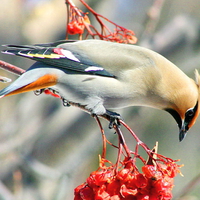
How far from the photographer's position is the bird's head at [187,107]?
2.75m

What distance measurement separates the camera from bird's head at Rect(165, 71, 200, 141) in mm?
2746

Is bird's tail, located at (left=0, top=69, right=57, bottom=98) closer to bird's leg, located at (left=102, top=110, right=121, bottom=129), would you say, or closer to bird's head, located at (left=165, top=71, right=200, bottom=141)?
bird's leg, located at (left=102, top=110, right=121, bottom=129)

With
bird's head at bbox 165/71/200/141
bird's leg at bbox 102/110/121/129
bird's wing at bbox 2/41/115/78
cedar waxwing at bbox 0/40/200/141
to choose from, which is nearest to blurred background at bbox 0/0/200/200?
bird's head at bbox 165/71/200/141

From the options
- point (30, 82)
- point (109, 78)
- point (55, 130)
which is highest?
point (30, 82)

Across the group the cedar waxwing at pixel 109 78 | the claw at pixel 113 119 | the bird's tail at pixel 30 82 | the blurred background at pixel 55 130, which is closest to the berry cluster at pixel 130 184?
the claw at pixel 113 119

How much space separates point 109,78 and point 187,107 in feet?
1.82

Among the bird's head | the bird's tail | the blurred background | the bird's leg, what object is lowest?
the blurred background

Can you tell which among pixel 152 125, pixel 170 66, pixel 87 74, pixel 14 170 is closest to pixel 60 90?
pixel 87 74

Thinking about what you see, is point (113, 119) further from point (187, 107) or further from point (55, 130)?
point (55, 130)

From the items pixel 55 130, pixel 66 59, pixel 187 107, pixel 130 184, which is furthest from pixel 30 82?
pixel 55 130

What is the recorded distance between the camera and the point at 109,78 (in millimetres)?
2674

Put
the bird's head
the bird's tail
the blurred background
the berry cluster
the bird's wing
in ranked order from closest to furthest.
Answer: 1. the berry cluster
2. the bird's tail
3. the bird's wing
4. the bird's head
5. the blurred background

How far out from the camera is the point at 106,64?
266cm

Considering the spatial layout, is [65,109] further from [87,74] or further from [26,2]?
[26,2]
